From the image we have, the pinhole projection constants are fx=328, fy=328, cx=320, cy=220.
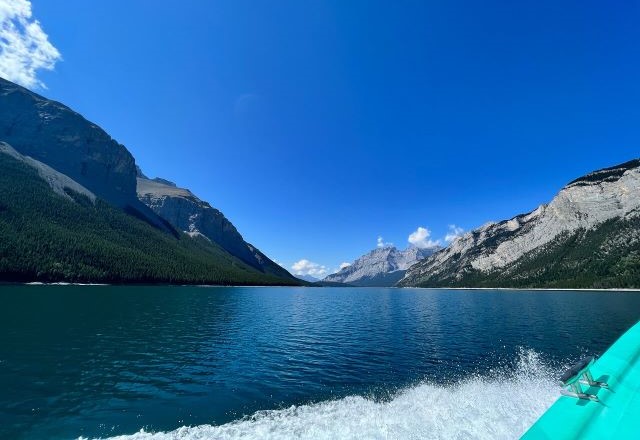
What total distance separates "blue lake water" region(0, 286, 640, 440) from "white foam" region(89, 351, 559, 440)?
0.28ft

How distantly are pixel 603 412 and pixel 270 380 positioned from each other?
22516 millimetres

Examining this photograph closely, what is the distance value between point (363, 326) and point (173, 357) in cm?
3447

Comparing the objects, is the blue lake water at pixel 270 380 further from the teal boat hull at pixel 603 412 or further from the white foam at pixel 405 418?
the teal boat hull at pixel 603 412

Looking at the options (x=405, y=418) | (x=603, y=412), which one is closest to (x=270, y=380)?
(x=405, y=418)

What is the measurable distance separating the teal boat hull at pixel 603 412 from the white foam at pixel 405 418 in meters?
7.15

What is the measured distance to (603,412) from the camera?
7.63m

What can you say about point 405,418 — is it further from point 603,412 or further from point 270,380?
point 270,380

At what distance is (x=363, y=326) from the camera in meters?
58.1

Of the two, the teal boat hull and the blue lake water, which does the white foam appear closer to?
the blue lake water

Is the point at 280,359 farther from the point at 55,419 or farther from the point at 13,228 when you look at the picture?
the point at 13,228

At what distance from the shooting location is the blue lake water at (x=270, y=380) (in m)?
16.1

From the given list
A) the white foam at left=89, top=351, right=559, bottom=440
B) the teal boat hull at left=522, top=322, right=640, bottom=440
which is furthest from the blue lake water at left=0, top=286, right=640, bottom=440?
the teal boat hull at left=522, top=322, right=640, bottom=440

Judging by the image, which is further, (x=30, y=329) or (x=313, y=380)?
(x=30, y=329)

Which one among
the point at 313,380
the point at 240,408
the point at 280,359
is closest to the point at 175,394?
the point at 240,408
